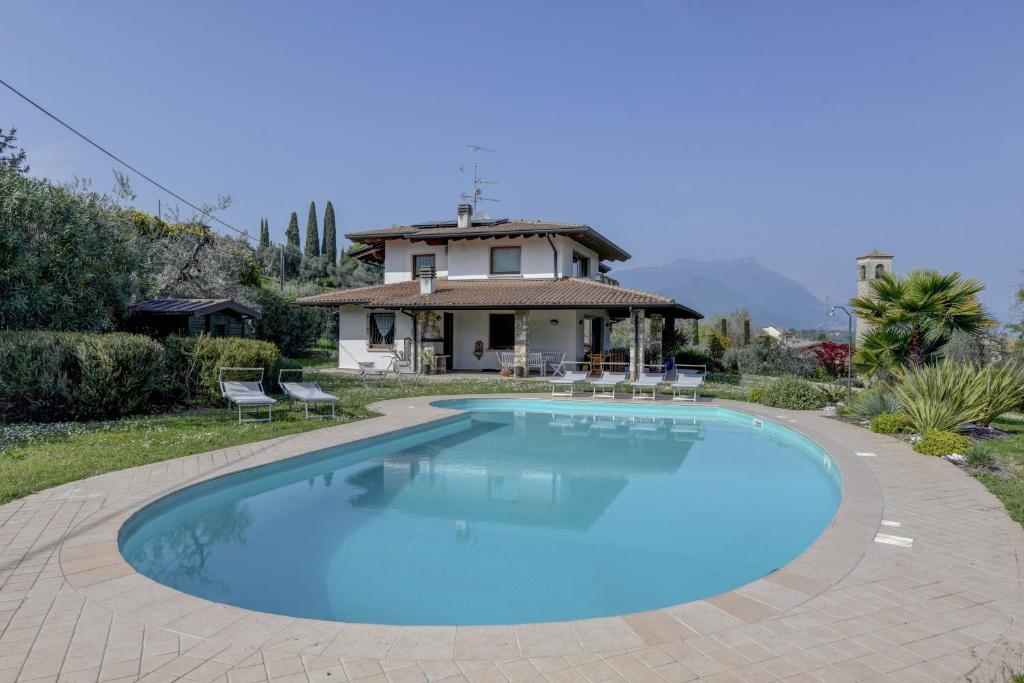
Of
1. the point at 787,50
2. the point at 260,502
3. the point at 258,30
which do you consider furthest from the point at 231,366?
the point at 787,50

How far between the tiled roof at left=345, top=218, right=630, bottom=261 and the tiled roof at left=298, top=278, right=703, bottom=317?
73.0 inches

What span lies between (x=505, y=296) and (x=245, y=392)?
1033 centimetres

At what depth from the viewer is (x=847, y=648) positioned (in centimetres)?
301

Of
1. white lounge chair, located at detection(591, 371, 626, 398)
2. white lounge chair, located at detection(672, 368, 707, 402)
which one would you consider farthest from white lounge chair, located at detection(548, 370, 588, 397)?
white lounge chair, located at detection(672, 368, 707, 402)

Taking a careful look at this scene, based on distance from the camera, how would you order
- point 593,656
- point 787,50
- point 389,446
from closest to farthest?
point 593,656 < point 389,446 < point 787,50

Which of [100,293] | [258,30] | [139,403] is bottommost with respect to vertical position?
[139,403]

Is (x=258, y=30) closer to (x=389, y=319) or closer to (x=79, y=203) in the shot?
(x=79, y=203)

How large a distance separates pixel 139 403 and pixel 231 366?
1888 mm

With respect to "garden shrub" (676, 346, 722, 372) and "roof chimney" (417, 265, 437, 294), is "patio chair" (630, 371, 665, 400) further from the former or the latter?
"roof chimney" (417, 265, 437, 294)

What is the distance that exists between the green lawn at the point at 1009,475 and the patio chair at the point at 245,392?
1042 cm

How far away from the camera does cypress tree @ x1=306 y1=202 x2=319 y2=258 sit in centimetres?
5419

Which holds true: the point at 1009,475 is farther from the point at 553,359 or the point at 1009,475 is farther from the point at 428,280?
the point at 428,280

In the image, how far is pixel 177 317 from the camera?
14953 millimetres

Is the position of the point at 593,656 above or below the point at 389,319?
below
